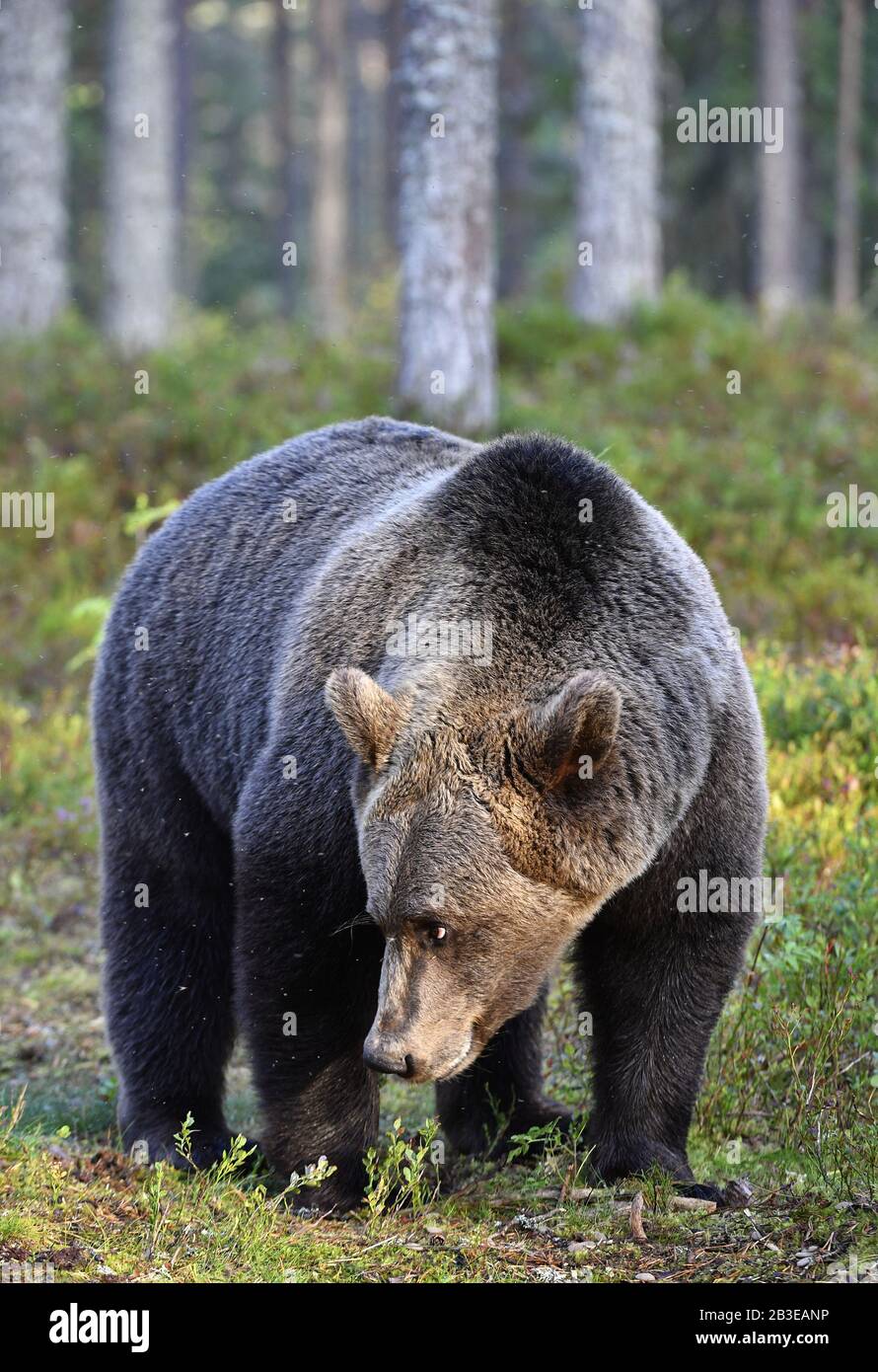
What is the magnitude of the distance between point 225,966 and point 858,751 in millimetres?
3586

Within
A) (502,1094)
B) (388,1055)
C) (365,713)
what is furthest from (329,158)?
(388,1055)

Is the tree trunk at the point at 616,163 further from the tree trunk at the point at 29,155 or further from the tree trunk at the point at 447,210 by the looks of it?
Result: the tree trunk at the point at 29,155

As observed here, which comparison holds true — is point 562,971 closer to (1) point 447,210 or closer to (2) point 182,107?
(1) point 447,210

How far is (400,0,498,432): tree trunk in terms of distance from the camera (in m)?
12.6

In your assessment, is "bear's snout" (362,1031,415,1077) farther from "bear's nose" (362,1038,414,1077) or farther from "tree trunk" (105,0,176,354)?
"tree trunk" (105,0,176,354)

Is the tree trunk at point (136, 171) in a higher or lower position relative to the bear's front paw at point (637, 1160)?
higher

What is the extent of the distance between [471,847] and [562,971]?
2.32 meters

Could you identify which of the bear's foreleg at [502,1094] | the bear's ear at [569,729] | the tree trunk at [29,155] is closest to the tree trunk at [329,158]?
the tree trunk at [29,155]

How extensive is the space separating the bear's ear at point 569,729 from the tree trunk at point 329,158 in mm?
25873

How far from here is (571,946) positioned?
5055 mm

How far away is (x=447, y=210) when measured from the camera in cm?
1269

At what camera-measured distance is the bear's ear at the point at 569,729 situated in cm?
416
